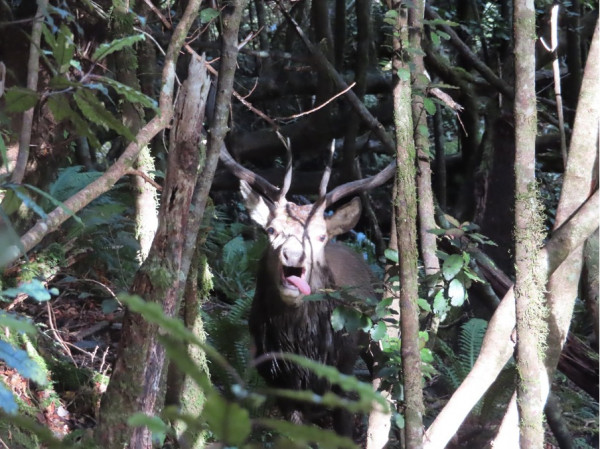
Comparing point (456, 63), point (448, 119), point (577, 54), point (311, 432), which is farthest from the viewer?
point (448, 119)

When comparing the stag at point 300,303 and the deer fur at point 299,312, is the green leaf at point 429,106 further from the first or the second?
the deer fur at point 299,312

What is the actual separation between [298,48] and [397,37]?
768 centimetres

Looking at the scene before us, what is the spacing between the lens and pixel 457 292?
14.9ft

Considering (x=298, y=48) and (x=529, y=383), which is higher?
(x=298, y=48)

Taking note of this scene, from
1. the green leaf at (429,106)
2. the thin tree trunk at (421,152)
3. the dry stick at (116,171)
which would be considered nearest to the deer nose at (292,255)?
the thin tree trunk at (421,152)

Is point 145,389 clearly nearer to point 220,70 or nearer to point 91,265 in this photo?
point 220,70

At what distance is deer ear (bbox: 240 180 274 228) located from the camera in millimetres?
6773

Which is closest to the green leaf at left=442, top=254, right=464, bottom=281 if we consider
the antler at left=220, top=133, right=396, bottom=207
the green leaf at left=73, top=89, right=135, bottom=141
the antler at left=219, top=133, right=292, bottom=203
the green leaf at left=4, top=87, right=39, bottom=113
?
the antler at left=220, top=133, right=396, bottom=207

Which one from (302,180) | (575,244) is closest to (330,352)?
(575,244)

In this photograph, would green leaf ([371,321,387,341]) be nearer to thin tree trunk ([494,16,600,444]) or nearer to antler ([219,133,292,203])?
thin tree trunk ([494,16,600,444])

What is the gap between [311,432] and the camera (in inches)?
39.7

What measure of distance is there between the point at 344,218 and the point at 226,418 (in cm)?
598

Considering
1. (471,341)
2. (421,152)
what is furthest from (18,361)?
(471,341)

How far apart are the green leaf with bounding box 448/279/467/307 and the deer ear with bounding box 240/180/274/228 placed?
251 centimetres
